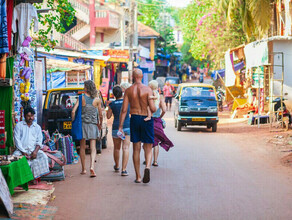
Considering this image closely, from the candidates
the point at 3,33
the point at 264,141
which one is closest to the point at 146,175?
the point at 3,33

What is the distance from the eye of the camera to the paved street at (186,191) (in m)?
7.00

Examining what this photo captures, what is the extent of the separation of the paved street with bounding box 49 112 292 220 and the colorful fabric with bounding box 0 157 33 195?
0.61 m

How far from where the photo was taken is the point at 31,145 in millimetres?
8797

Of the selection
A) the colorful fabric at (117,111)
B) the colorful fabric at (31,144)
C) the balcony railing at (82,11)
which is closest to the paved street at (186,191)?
the colorful fabric at (31,144)

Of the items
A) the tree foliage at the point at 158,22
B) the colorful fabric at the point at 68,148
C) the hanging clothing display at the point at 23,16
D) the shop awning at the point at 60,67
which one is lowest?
the colorful fabric at the point at 68,148

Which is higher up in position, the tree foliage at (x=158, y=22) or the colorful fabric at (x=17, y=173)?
the tree foliage at (x=158, y=22)

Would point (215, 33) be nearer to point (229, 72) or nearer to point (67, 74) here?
point (229, 72)

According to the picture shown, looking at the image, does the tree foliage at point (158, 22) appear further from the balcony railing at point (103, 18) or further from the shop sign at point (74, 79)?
the shop sign at point (74, 79)

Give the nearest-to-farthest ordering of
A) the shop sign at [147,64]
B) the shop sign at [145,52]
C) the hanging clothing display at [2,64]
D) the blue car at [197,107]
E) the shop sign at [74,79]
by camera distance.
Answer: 1. the hanging clothing display at [2,64]
2. the blue car at [197,107]
3. the shop sign at [74,79]
4. the shop sign at [145,52]
5. the shop sign at [147,64]

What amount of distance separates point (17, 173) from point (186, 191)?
9.36ft

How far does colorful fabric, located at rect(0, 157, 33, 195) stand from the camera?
7.21m

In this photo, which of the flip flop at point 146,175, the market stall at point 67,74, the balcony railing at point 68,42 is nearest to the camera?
the flip flop at point 146,175

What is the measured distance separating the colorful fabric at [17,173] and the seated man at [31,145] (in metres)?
0.50

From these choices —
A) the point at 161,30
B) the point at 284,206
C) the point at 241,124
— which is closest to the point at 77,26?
the point at 241,124
